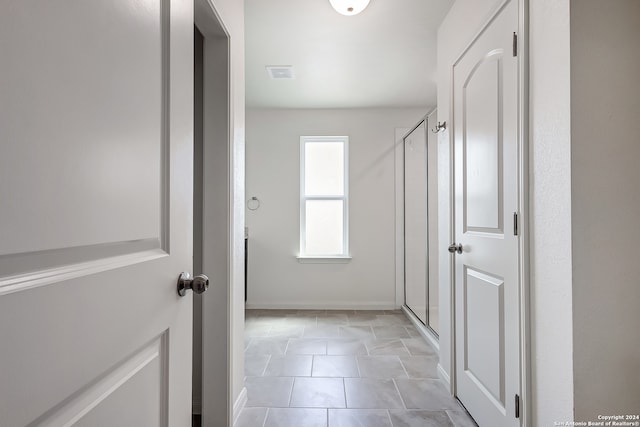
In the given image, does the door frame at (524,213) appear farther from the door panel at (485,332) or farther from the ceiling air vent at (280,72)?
the ceiling air vent at (280,72)

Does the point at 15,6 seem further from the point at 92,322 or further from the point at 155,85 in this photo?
the point at 92,322

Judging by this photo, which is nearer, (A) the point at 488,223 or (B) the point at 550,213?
(B) the point at 550,213

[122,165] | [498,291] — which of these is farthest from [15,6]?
[498,291]

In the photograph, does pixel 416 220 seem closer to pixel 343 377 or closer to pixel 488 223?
pixel 343 377

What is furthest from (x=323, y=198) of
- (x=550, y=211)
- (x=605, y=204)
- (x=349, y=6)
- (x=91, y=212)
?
(x=91, y=212)

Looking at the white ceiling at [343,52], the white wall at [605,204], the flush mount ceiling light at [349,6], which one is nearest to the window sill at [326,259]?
the white ceiling at [343,52]

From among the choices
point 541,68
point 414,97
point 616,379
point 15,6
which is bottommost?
point 616,379

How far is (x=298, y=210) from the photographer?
425 centimetres

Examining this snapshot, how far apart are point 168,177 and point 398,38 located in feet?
7.77

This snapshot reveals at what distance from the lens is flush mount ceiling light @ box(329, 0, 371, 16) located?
2054 millimetres

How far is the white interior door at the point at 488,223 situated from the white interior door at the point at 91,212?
130cm

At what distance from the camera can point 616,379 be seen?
3.56 feet

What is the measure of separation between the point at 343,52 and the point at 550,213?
2.15 metres

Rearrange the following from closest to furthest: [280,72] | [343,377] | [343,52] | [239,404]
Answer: [239,404]
[343,377]
[343,52]
[280,72]
